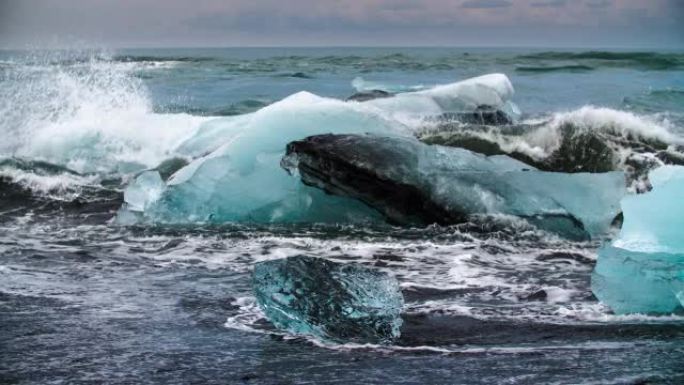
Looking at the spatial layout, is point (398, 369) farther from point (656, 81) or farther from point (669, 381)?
point (656, 81)

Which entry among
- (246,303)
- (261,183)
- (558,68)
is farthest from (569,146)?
(558,68)

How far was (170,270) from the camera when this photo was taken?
5383mm

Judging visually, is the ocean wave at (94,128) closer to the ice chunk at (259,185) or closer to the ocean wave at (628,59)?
the ice chunk at (259,185)

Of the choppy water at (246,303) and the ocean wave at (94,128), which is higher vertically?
the ocean wave at (94,128)

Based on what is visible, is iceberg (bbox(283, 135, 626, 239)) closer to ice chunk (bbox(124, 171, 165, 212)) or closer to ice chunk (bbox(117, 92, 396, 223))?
ice chunk (bbox(117, 92, 396, 223))

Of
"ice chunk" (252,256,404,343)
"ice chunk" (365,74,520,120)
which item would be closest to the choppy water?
"ice chunk" (252,256,404,343)

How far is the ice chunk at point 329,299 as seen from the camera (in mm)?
3994

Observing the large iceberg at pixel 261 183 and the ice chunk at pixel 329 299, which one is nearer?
the ice chunk at pixel 329 299

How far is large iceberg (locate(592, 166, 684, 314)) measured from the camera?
4.39m

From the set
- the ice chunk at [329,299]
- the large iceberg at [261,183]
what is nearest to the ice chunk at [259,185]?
the large iceberg at [261,183]

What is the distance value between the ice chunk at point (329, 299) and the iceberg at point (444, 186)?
2177 mm

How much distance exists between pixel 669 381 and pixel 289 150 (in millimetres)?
4168

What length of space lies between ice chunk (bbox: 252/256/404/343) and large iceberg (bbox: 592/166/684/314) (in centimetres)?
114

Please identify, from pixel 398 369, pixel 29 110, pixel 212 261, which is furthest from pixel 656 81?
pixel 398 369
